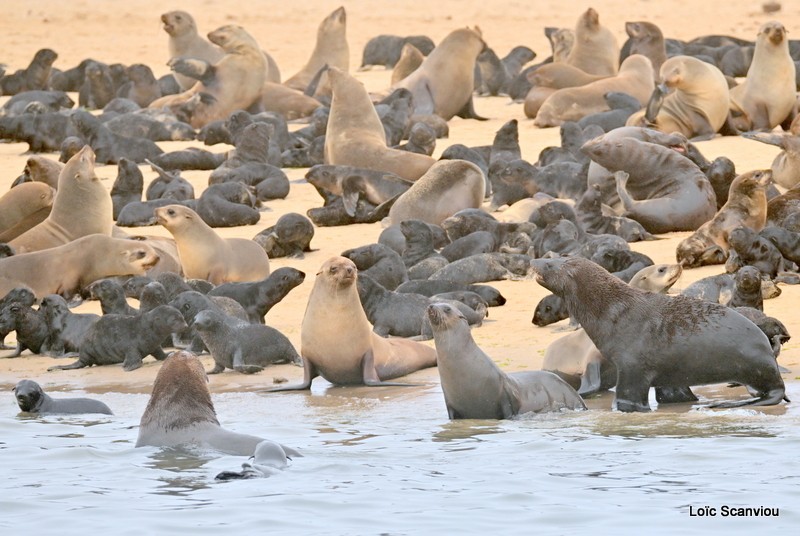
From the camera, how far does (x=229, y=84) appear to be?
64.5 feet

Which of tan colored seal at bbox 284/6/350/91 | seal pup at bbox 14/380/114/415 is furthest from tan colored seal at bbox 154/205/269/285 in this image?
tan colored seal at bbox 284/6/350/91

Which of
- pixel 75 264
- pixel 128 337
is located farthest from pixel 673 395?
pixel 75 264

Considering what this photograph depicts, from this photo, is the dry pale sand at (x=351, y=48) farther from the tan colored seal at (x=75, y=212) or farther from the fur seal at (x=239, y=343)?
the tan colored seal at (x=75, y=212)

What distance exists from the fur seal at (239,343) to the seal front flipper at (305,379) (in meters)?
0.44

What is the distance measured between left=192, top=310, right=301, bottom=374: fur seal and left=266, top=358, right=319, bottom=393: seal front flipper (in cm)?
44

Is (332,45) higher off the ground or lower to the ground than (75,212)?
higher

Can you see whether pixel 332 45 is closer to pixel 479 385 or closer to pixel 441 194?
pixel 441 194

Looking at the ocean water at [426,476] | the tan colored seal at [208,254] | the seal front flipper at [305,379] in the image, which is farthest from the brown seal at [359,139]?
the ocean water at [426,476]

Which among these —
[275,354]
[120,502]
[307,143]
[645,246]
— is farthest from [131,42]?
[120,502]

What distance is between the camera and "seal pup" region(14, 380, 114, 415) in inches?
316

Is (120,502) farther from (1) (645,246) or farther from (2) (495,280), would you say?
(1) (645,246)

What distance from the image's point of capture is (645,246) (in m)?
11.8

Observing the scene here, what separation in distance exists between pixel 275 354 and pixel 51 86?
16385 mm

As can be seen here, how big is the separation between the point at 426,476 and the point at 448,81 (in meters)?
13.2
